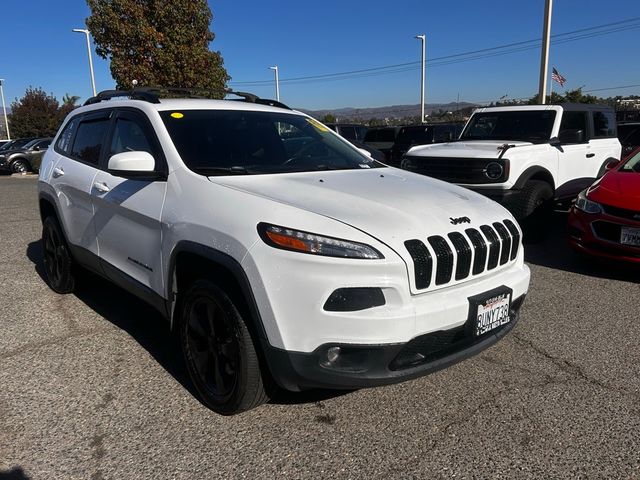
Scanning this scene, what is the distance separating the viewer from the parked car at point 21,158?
2264 centimetres

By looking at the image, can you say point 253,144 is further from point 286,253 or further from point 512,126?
point 512,126

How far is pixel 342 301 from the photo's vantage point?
7.82 feet

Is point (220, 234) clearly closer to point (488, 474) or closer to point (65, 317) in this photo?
point (488, 474)

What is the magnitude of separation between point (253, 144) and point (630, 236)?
389 cm

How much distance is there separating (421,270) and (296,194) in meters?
0.79

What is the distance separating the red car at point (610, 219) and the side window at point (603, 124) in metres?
2.62

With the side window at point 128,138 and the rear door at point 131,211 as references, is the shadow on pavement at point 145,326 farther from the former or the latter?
the side window at point 128,138

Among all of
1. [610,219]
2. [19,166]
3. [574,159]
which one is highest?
[574,159]

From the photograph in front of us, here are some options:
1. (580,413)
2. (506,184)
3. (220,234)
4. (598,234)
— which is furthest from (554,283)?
(220,234)

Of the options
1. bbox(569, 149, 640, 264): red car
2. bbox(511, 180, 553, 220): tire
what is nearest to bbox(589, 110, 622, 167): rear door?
bbox(511, 180, 553, 220): tire

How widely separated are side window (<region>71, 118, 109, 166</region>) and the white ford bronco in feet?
15.0

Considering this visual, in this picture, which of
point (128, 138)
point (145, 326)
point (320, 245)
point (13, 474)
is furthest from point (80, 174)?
point (320, 245)

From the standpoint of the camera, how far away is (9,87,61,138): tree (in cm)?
4475

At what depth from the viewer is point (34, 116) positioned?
4475cm
